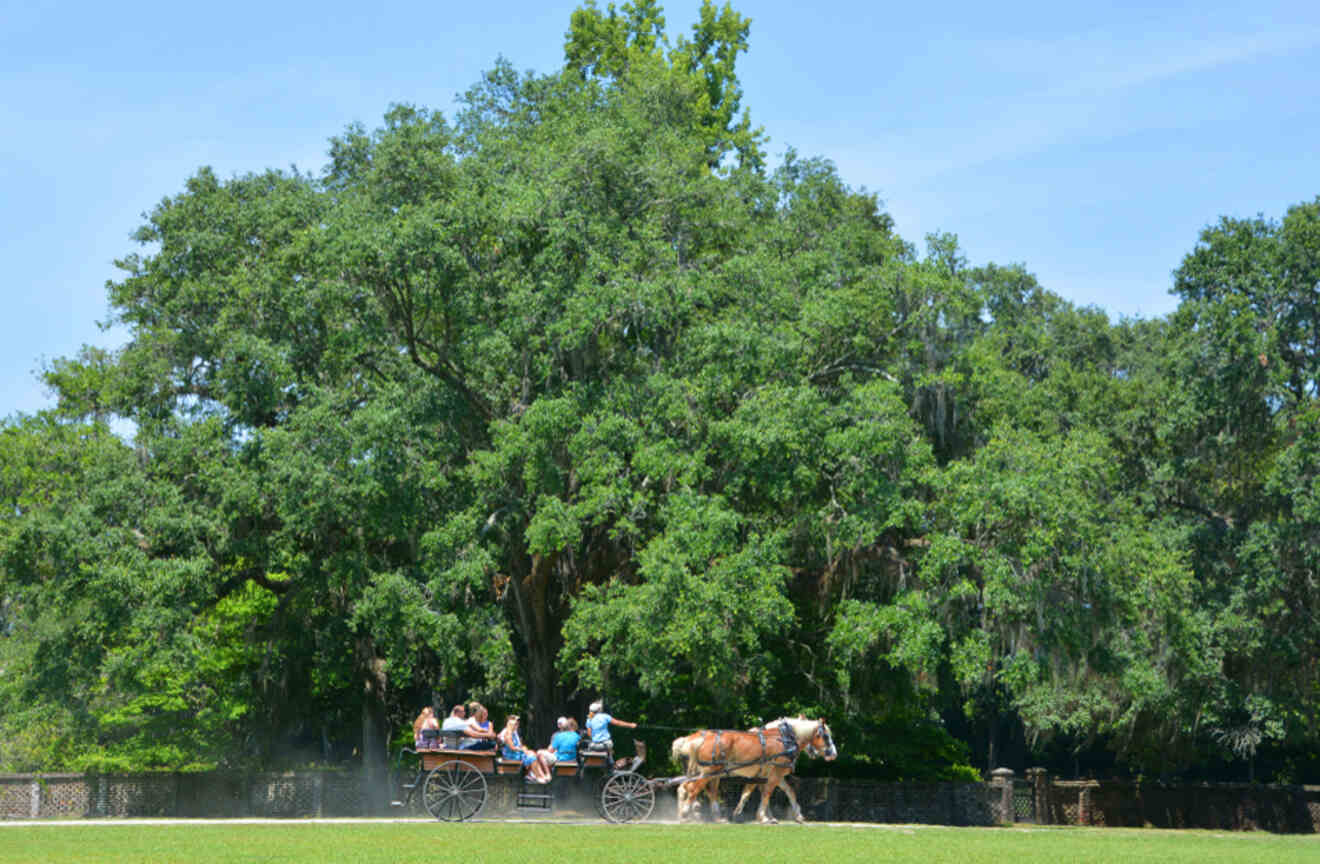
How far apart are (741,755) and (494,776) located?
3.58 meters

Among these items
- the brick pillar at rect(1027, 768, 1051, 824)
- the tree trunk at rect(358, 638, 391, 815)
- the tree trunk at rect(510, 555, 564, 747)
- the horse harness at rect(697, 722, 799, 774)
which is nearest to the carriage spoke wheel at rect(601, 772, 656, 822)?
the horse harness at rect(697, 722, 799, 774)

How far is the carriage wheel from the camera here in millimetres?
19766

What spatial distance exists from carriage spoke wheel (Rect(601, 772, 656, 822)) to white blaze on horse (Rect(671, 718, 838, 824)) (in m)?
0.66

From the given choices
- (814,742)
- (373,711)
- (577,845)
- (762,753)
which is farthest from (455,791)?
(373,711)

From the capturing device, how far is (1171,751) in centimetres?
3916

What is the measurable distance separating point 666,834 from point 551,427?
9.61 m

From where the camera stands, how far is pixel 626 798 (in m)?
20.0

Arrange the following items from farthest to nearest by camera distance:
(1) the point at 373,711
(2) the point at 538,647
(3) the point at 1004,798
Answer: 1. (1) the point at 373,711
2. (3) the point at 1004,798
3. (2) the point at 538,647

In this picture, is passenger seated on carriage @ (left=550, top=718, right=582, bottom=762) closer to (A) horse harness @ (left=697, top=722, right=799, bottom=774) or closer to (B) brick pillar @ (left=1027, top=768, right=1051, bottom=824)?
(A) horse harness @ (left=697, top=722, right=799, bottom=774)

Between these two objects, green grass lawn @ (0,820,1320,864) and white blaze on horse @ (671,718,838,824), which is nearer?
green grass lawn @ (0,820,1320,864)

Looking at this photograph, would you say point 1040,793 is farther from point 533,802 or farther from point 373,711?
point 533,802

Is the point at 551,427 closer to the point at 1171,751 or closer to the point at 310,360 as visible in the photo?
the point at 310,360

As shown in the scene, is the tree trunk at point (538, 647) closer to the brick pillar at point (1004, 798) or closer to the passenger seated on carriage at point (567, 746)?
the passenger seated on carriage at point (567, 746)

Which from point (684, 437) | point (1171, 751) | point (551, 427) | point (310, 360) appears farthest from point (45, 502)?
point (1171, 751)
